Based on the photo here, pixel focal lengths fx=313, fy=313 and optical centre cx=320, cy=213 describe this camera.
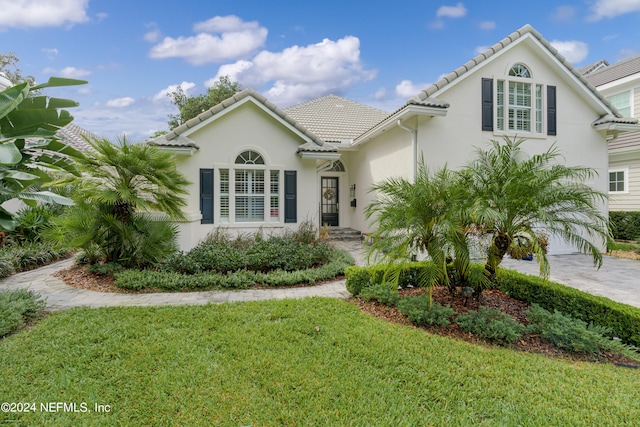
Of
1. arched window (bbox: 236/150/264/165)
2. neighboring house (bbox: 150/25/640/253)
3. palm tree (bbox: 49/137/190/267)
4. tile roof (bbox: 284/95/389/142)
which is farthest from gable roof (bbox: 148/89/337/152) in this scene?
tile roof (bbox: 284/95/389/142)

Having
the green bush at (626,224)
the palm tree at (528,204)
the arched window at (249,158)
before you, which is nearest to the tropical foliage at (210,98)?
the arched window at (249,158)

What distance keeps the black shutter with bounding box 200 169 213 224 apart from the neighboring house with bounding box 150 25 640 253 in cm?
3

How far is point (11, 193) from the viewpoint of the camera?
6.95ft

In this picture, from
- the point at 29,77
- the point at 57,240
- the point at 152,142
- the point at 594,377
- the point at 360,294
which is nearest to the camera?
the point at 594,377

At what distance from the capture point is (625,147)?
47.8ft

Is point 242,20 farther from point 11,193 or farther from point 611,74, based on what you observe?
point 611,74

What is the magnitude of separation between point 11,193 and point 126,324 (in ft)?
11.1

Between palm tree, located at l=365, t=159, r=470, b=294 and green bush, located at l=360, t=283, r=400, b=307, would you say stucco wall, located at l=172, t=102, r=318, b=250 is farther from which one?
palm tree, located at l=365, t=159, r=470, b=294

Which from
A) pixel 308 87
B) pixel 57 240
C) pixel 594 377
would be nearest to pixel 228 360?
pixel 594 377

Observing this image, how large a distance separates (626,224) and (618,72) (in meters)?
8.14

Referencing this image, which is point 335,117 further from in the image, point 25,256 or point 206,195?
point 25,256

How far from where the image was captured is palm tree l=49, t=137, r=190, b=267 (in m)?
7.40

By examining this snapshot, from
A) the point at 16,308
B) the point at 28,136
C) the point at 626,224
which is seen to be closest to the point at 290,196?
the point at 16,308

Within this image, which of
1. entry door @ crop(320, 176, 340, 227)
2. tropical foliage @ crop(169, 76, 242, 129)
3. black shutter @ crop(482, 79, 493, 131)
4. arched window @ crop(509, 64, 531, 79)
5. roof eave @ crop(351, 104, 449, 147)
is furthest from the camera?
tropical foliage @ crop(169, 76, 242, 129)
